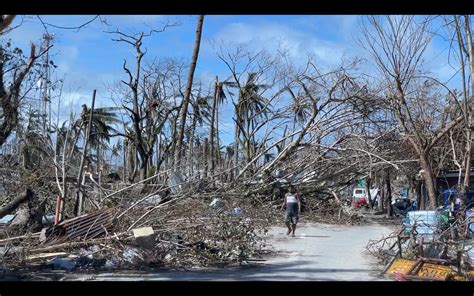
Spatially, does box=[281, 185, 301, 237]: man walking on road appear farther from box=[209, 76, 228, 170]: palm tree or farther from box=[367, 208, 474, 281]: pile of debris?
box=[209, 76, 228, 170]: palm tree

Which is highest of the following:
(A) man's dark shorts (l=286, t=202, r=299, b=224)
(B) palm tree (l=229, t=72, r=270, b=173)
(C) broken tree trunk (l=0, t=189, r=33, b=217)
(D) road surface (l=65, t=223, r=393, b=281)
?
(B) palm tree (l=229, t=72, r=270, b=173)

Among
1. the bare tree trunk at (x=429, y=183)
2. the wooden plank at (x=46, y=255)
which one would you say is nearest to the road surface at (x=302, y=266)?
the wooden plank at (x=46, y=255)

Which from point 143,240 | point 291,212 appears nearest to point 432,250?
point 143,240

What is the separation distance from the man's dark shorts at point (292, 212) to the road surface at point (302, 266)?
19.0 inches

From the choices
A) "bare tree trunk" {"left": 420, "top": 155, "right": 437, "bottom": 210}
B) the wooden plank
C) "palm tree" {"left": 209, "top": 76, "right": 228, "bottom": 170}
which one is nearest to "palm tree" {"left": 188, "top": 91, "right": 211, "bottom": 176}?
"palm tree" {"left": 209, "top": 76, "right": 228, "bottom": 170}

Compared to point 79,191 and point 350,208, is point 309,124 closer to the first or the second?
point 350,208

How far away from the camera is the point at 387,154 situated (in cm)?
2044

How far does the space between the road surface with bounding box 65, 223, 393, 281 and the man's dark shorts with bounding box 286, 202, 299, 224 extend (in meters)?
0.48

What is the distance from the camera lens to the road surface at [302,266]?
1027cm

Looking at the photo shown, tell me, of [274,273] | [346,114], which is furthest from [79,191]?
[346,114]

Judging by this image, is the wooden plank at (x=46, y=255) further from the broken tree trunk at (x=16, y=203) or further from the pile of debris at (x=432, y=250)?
the pile of debris at (x=432, y=250)

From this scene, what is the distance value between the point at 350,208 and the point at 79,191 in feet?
36.3

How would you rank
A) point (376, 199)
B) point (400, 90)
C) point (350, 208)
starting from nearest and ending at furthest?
point (400, 90)
point (350, 208)
point (376, 199)

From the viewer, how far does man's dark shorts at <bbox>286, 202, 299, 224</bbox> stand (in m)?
17.0
